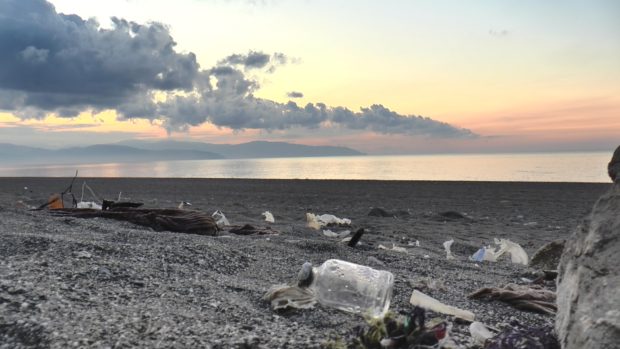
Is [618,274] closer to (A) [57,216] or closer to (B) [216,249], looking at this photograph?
(B) [216,249]

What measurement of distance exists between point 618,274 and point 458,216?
Result: 10812mm

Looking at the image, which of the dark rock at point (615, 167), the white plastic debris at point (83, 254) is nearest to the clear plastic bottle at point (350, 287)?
the dark rock at point (615, 167)

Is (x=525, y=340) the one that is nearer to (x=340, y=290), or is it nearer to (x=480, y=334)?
(x=480, y=334)

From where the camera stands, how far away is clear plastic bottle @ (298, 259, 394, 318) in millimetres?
2869

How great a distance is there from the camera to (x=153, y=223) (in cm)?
597

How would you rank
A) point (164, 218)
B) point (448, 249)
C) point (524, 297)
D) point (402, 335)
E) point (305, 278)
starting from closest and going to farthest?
point (402, 335), point (305, 278), point (524, 297), point (164, 218), point (448, 249)

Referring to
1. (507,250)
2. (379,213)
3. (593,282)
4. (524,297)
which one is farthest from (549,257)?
(379,213)

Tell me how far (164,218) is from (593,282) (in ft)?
16.4

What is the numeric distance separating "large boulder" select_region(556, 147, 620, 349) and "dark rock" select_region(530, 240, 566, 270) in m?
3.24

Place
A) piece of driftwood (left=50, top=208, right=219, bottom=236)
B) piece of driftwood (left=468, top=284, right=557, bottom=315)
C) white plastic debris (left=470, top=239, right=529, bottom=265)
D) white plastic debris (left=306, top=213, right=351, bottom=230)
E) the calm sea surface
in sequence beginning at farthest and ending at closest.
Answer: the calm sea surface < white plastic debris (left=306, top=213, right=351, bottom=230) < piece of driftwood (left=50, top=208, right=219, bottom=236) < white plastic debris (left=470, top=239, right=529, bottom=265) < piece of driftwood (left=468, top=284, right=557, bottom=315)

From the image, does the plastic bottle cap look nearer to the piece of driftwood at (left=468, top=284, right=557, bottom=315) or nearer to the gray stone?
the piece of driftwood at (left=468, top=284, right=557, bottom=315)

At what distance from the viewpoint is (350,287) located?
2.97 meters

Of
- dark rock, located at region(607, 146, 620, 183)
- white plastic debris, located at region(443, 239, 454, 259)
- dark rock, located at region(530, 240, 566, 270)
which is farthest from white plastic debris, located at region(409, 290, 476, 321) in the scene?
white plastic debris, located at region(443, 239, 454, 259)

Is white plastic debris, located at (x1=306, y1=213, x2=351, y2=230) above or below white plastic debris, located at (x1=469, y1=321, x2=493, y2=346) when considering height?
below
